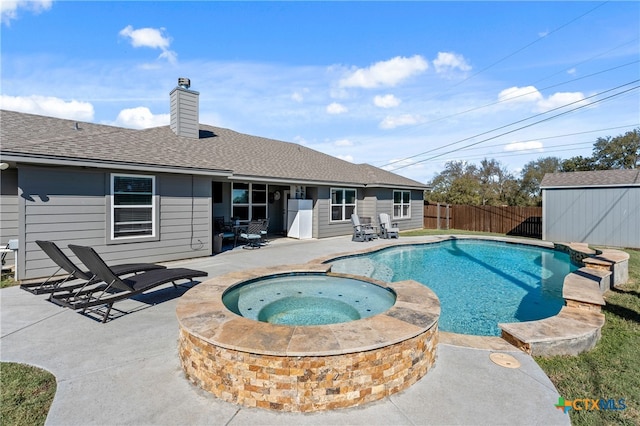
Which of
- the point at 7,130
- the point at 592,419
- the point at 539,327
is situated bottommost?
the point at 592,419

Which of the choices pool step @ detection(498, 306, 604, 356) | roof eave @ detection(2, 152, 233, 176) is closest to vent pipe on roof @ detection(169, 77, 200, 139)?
roof eave @ detection(2, 152, 233, 176)

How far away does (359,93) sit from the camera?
20.3 m

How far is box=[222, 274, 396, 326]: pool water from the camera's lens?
4.34 meters

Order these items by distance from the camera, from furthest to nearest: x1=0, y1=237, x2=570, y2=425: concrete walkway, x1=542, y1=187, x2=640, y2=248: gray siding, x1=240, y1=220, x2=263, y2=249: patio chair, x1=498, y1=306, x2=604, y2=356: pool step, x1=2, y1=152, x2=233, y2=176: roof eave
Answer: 1. x1=542, y1=187, x2=640, y2=248: gray siding
2. x1=240, y1=220, x2=263, y2=249: patio chair
3. x1=2, y1=152, x2=233, y2=176: roof eave
4. x1=498, y1=306, x2=604, y2=356: pool step
5. x1=0, y1=237, x2=570, y2=425: concrete walkway

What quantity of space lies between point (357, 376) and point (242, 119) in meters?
20.3

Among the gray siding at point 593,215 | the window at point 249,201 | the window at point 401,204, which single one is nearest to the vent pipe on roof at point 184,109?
the window at point 249,201

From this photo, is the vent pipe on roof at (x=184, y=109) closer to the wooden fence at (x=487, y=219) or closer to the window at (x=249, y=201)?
the window at (x=249, y=201)

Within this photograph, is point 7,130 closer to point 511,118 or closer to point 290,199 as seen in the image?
point 290,199

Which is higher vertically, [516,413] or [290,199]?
[290,199]

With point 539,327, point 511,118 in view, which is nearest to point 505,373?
point 539,327

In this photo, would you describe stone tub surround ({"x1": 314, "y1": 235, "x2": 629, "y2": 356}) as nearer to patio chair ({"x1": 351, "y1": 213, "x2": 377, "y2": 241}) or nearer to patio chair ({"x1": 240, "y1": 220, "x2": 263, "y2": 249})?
patio chair ({"x1": 351, "y1": 213, "x2": 377, "y2": 241})

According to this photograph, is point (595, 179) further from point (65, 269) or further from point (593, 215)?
point (65, 269)

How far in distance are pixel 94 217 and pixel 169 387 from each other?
617 cm

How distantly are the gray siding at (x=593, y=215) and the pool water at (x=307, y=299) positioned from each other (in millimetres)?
13386
